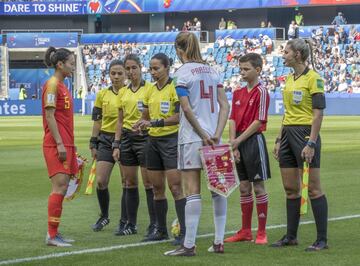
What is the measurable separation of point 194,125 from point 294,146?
45.8 inches

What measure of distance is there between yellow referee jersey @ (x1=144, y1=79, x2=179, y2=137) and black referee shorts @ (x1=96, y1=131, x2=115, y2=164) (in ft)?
4.69

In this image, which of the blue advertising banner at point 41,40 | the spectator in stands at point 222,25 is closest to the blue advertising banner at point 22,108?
the blue advertising banner at point 41,40

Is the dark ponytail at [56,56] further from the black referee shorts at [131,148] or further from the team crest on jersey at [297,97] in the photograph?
the team crest on jersey at [297,97]

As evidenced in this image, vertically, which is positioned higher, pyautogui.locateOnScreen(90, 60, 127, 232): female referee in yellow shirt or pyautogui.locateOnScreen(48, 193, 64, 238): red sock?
pyautogui.locateOnScreen(90, 60, 127, 232): female referee in yellow shirt

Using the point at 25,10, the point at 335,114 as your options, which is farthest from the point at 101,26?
the point at 335,114

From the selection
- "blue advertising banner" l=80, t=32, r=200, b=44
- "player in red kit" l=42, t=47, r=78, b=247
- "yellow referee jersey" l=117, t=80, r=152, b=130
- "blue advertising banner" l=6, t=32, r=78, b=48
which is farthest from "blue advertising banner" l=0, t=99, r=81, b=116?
"player in red kit" l=42, t=47, r=78, b=247

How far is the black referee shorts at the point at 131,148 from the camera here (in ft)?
35.8

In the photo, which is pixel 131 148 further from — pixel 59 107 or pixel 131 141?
pixel 59 107

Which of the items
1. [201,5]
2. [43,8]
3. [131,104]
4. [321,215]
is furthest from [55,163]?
[43,8]

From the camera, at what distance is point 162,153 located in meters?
10.1

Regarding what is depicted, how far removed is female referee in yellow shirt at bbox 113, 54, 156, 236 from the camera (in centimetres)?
1088

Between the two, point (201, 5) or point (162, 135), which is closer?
point (162, 135)

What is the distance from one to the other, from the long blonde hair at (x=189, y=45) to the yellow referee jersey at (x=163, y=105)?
0.94m

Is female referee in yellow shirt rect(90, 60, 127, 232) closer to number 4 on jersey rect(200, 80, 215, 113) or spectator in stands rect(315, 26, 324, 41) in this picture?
number 4 on jersey rect(200, 80, 215, 113)
